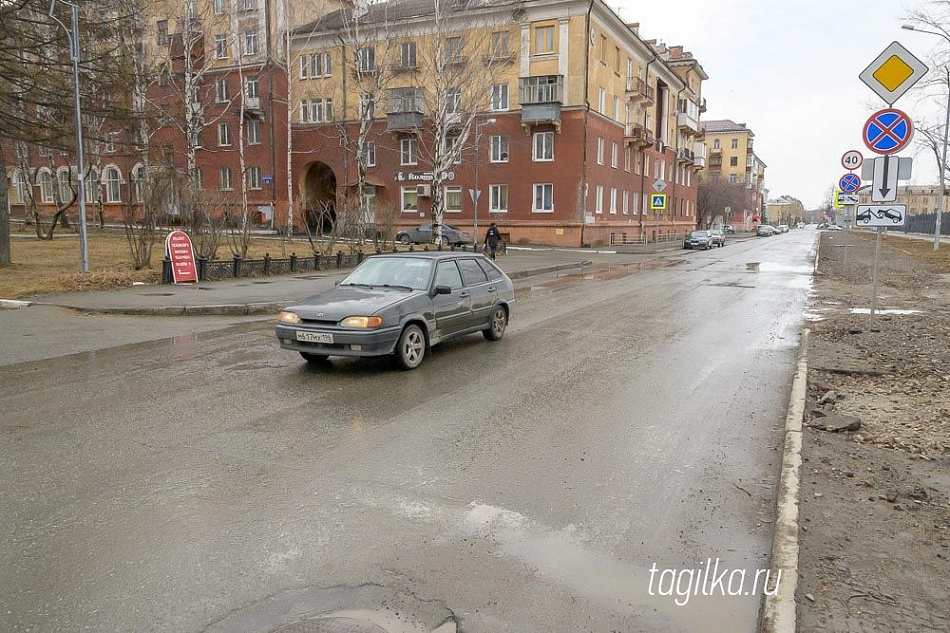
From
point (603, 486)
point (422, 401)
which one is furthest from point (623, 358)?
point (603, 486)

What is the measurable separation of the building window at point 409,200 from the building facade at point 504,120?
8 cm

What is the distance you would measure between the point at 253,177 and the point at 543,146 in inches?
813

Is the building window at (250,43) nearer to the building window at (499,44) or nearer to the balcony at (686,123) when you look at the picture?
the building window at (499,44)

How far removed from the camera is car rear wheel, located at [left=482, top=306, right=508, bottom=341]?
1027cm

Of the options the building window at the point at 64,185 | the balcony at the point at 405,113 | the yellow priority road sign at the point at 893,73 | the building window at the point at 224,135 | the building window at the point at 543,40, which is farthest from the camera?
the building window at the point at 64,185

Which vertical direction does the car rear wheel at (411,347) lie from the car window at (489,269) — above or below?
below

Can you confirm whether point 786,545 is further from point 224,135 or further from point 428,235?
point 224,135

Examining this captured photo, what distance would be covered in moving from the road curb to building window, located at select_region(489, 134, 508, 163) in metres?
38.0

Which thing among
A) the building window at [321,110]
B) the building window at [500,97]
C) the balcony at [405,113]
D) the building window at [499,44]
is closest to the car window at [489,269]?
the building window at [499,44]

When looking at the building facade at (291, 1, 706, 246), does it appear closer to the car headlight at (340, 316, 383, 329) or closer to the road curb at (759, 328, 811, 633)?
the car headlight at (340, 316, 383, 329)

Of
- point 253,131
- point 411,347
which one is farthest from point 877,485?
point 253,131

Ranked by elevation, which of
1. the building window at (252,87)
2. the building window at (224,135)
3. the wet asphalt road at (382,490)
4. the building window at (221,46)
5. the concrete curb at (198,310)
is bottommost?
the wet asphalt road at (382,490)

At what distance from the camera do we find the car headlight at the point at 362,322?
7.82 meters

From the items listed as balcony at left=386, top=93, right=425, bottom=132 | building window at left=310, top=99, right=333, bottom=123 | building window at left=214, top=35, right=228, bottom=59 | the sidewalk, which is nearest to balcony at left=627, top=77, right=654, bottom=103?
balcony at left=386, top=93, right=425, bottom=132
